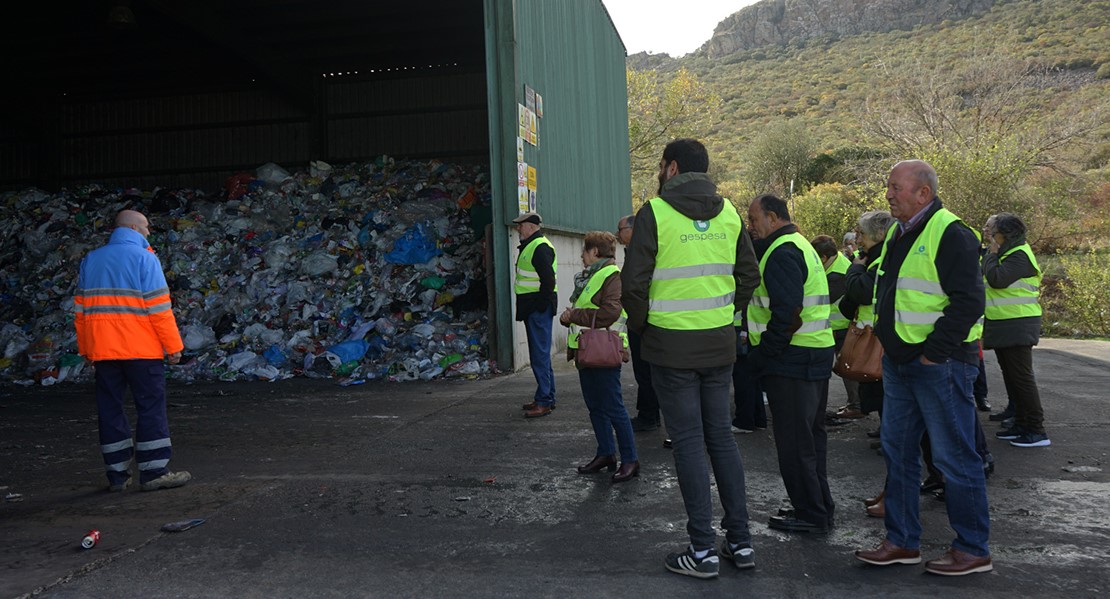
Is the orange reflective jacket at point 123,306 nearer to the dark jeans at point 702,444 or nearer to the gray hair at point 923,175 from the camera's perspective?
the dark jeans at point 702,444

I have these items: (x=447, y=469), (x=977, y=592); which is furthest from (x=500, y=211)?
(x=977, y=592)

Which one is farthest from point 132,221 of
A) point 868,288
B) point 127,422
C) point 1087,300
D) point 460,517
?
point 1087,300

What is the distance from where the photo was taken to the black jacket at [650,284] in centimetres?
360

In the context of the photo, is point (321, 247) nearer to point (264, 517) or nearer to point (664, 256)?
point (264, 517)

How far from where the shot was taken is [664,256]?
12.0 ft

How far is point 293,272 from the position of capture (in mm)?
12438

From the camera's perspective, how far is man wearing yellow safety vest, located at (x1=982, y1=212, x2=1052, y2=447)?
5906mm

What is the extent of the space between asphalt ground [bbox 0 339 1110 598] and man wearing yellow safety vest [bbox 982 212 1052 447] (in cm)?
26

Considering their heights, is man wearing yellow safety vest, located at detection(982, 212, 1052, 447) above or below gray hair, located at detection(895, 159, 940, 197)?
below

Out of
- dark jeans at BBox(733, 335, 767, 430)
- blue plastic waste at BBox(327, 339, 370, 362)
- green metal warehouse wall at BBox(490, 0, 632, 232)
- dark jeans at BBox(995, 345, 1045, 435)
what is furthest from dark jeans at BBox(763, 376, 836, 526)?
blue plastic waste at BBox(327, 339, 370, 362)

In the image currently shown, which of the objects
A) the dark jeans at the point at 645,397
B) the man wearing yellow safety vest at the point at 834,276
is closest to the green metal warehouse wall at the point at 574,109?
the dark jeans at the point at 645,397

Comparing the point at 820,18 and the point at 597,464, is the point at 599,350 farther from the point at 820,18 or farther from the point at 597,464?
the point at 820,18

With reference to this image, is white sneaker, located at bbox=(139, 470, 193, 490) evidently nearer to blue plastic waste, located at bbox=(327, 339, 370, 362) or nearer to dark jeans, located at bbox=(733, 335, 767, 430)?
dark jeans, located at bbox=(733, 335, 767, 430)

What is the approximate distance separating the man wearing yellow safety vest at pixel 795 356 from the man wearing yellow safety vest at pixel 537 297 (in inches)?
128
